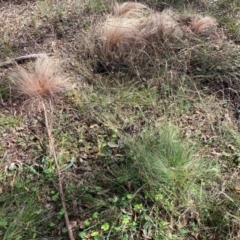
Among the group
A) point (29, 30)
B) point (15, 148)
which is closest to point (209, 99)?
point (15, 148)

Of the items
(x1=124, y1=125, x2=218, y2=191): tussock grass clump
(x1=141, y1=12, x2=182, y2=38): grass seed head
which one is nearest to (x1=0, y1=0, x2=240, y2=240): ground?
(x1=124, y1=125, x2=218, y2=191): tussock grass clump

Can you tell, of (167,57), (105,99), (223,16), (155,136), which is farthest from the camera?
(223,16)

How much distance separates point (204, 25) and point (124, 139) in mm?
1769

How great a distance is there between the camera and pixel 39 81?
280cm

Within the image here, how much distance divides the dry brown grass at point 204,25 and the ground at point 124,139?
0.28 ft

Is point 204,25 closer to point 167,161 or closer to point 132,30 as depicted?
point 132,30

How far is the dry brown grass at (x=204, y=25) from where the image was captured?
349cm

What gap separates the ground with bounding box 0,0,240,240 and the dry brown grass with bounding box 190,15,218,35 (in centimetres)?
9

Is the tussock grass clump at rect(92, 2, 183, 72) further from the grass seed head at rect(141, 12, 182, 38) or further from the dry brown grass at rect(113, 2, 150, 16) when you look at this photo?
the dry brown grass at rect(113, 2, 150, 16)

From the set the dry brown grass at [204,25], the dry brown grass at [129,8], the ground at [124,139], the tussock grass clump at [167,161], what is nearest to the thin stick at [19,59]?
the ground at [124,139]

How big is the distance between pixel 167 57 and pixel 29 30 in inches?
62.9

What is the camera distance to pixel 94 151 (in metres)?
2.42

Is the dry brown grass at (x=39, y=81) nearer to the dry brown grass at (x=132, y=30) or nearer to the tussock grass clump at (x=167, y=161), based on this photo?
the dry brown grass at (x=132, y=30)

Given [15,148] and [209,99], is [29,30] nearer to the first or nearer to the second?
[15,148]
